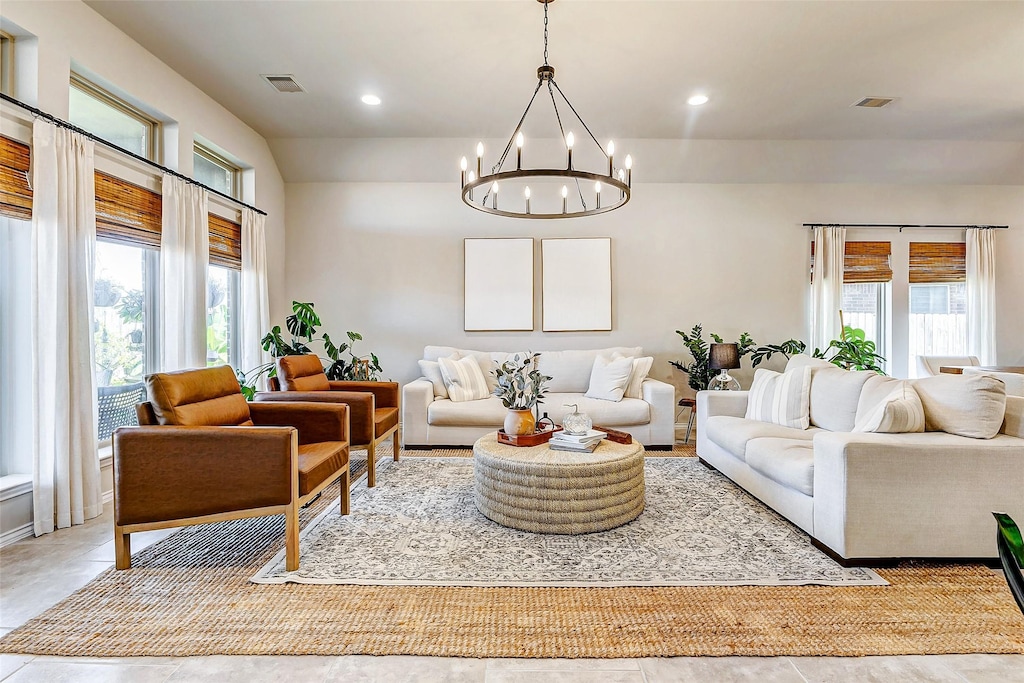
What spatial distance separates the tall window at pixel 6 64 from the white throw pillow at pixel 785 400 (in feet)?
15.7

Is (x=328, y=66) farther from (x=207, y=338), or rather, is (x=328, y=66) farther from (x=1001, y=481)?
(x=1001, y=481)

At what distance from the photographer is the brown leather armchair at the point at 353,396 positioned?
3.64m

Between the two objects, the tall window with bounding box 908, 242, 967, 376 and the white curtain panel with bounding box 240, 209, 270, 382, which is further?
the tall window with bounding box 908, 242, 967, 376

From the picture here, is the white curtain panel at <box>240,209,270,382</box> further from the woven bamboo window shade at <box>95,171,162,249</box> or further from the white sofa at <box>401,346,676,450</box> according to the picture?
the white sofa at <box>401,346,676,450</box>

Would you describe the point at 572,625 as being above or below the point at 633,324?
below

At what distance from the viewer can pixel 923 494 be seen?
7.59ft

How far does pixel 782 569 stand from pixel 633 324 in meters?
3.56

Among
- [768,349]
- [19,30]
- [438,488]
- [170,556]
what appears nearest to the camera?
[170,556]

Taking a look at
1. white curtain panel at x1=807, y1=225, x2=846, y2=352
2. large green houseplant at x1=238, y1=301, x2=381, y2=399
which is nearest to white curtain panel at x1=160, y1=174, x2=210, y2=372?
large green houseplant at x1=238, y1=301, x2=381, y2=399

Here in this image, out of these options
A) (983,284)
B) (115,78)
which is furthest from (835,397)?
(115,78)

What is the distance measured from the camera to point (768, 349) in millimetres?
5535

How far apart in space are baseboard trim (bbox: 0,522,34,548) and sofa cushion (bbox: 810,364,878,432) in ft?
14.8

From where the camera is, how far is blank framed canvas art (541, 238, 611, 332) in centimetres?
562

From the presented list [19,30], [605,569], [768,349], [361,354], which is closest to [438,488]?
[605,569]
